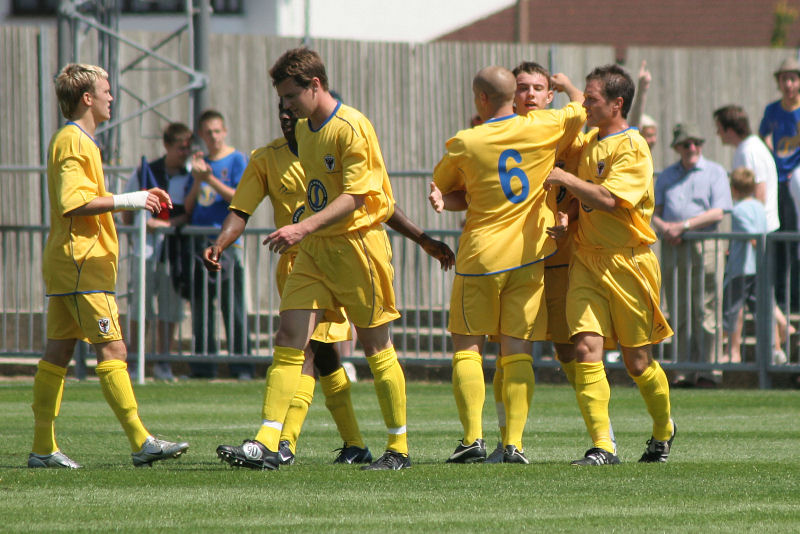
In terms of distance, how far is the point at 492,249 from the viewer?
25.2 feet

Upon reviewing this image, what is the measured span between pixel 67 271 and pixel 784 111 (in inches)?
374

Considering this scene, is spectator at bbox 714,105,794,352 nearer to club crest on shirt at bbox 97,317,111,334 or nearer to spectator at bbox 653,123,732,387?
spectator at bbox 653,123,732,387

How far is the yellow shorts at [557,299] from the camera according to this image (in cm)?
802

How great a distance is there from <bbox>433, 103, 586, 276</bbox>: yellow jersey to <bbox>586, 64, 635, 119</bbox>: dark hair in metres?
0.25

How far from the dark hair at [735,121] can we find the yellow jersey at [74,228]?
8.31 m

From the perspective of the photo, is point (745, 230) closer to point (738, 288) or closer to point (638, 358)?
point (738, 288)

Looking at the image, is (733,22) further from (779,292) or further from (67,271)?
(67,271)

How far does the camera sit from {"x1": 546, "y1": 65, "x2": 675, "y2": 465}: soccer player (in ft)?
24.6

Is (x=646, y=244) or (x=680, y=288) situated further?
(x=680, y=288)

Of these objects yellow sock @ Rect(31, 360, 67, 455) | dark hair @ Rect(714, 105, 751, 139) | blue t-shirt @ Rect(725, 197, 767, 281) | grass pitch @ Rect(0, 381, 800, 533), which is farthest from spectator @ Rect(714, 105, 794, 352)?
yellow sock @ Rect(31, 360, 67, 455)

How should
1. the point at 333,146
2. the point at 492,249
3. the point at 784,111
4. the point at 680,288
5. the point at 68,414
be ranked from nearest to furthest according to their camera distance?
the point at 333,146, the point at 492,249, the point at 68,414, the point at 680,288, the point at 784,111

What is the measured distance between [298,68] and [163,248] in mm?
7364

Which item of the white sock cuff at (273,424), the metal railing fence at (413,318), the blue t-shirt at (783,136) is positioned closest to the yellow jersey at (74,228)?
the white sock cuff at (273,424)

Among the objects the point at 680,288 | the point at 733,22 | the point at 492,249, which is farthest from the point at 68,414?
the point at 733,22
